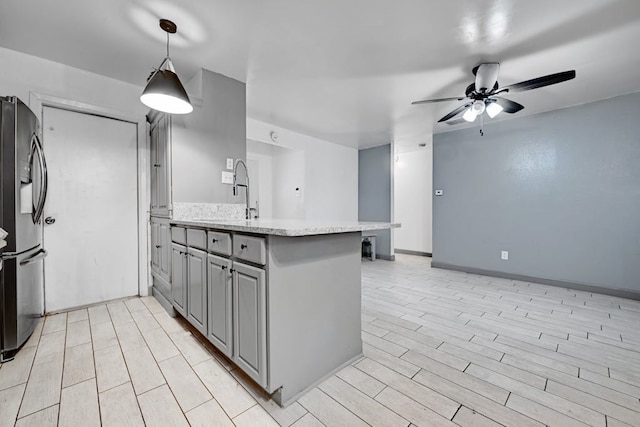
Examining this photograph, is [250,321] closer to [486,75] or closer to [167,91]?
[167,91]

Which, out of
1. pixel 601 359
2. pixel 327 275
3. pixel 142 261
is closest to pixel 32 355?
pixel 142 261

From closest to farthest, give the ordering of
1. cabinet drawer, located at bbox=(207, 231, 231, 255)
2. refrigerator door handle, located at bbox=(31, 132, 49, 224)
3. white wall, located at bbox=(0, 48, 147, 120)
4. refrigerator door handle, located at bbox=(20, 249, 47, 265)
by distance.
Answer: cabinet drawer, located at bbox=(207, 231, 231, 255)
refrigerator door handle, located at bbox=(20, 249, 47, 265)
refrigerator door handle, located at bbox=(31, 132, 49, 224)
white wall, located at bbox=(0, 48, 147, 120)

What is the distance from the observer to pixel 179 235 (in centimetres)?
227

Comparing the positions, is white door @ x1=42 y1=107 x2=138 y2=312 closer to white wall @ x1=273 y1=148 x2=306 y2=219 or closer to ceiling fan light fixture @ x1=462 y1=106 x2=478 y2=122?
white wall @ x1=273 y1=148 x2=306 y2=219

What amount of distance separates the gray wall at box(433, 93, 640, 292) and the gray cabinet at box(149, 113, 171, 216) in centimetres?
425

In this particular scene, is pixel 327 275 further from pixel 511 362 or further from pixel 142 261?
pixel 142 261

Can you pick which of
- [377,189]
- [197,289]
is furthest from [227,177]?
[377,189]

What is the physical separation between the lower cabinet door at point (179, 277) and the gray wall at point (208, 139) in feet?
1.74

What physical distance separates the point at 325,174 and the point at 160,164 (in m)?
3.25

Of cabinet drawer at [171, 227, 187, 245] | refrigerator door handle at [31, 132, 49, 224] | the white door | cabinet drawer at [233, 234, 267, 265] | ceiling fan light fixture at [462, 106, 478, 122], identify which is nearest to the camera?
cabinet drawer at [233, 234, 267, 265]

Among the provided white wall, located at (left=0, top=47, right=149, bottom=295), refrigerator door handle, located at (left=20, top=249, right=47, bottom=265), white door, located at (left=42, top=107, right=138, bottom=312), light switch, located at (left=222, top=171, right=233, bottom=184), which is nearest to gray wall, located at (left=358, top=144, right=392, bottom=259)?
light switch, located at (left=222, top=171, right=233, bottom=184)

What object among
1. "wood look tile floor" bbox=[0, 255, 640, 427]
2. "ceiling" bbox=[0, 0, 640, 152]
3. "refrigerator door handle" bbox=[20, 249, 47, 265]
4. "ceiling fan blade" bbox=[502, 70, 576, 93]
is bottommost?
"wood look tile floor" bbox=[0, 255, 640, 427]

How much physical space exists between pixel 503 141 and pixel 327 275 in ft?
13.1

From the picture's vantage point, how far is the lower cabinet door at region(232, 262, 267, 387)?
135cm
